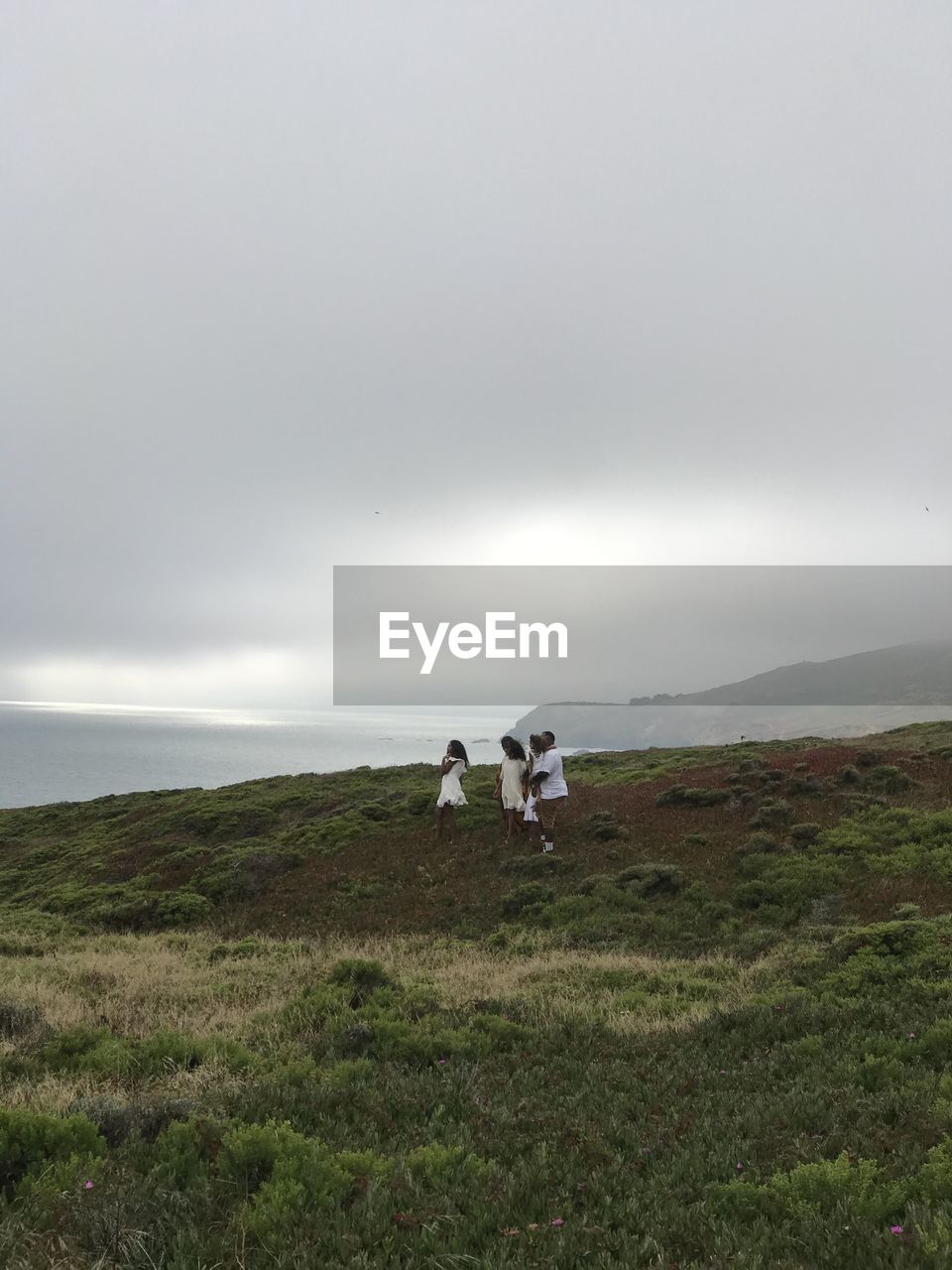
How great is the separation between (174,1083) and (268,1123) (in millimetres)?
1890

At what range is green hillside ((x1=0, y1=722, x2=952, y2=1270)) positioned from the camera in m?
4.22

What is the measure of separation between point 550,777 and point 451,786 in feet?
11.0

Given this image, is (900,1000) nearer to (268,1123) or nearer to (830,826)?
(268,1123)

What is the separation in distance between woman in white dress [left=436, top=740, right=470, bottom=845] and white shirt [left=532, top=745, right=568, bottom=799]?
227 cm

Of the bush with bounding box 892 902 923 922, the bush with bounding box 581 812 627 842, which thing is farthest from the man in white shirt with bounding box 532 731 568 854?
the bush with bounding box 892 902 923 922

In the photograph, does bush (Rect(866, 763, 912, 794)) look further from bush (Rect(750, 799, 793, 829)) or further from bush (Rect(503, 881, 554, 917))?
bush (Rect(503, 881, 554, 917))

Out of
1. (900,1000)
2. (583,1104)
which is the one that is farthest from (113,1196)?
(900,1000)

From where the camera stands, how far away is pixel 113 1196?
4.50m

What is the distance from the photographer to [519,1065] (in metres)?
7.27

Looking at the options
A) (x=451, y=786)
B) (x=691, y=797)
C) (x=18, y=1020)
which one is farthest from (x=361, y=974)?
(x=691, y=797)

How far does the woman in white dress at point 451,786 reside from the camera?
2076 cm

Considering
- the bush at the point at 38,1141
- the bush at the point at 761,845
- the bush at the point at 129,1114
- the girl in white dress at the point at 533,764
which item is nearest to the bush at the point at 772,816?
the bush at the point at 761,845

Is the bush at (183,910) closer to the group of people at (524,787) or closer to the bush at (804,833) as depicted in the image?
the group of people at (524,787)

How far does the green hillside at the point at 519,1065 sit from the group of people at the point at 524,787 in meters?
1.69
